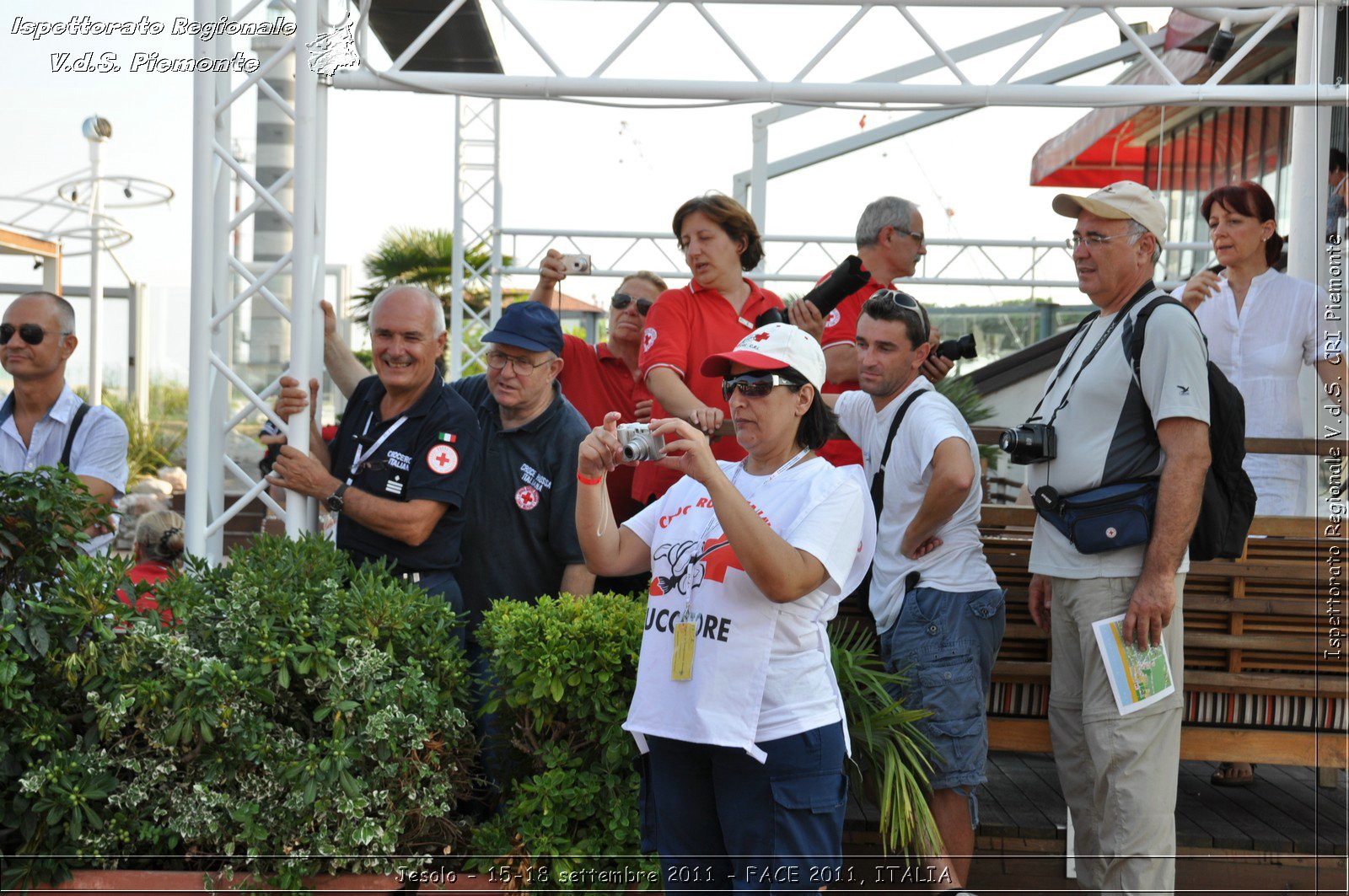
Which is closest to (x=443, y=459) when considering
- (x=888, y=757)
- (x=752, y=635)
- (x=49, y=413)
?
(x=752, y=635)

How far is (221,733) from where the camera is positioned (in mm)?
3246

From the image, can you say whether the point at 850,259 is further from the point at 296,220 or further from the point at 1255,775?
the point at 1255,775

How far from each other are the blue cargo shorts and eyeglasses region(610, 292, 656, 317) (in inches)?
80.0

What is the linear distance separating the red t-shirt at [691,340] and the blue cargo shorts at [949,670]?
92 centimetres

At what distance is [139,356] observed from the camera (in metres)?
19.4

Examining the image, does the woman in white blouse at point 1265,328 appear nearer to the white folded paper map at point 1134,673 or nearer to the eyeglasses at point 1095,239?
the eyeglasses at point 1095,239

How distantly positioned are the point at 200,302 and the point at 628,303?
180 centimetres

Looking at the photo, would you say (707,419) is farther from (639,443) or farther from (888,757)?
(888,757)

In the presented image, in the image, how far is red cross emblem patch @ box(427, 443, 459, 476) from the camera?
3.87 meters

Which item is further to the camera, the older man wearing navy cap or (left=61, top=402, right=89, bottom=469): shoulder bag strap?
(left=61, top=402, right=89, bottom=469): shoulder bag strap

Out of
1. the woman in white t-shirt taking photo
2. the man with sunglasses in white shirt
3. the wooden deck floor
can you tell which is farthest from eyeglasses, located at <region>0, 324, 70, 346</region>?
the wooden deck floor

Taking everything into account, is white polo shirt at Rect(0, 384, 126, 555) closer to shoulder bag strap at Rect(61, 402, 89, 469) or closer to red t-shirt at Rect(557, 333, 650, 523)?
shoulder bag strap at Rect(61, 402, 89, 469)

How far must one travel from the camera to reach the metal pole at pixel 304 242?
4.21 m

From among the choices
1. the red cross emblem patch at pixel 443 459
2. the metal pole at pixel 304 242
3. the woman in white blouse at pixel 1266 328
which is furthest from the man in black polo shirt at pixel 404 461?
the woman in white blouse at pixel 1266 328
